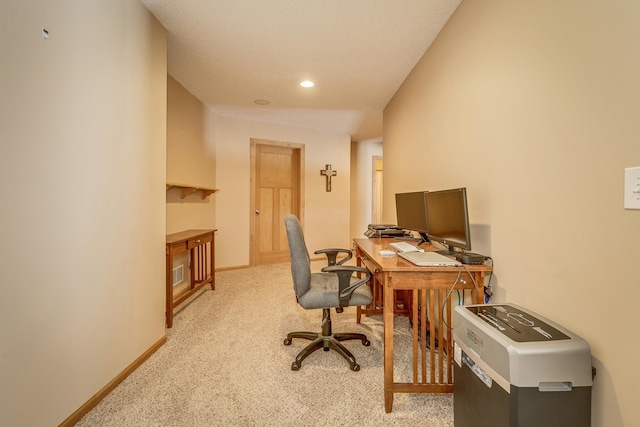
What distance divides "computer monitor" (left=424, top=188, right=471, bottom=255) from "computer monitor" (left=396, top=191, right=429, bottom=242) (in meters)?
0.16

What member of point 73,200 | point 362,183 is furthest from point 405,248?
point 362,183

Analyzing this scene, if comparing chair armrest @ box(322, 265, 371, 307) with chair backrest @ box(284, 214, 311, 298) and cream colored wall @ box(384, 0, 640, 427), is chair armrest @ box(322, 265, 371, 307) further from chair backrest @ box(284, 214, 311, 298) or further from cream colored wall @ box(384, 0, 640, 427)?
cream colored wall @ box(384, 0, 640, 427)

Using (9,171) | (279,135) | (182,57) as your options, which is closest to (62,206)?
(9,171)

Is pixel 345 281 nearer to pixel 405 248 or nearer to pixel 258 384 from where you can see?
pixel 405 248

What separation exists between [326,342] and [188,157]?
284cm

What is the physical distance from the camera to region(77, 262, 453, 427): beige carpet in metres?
1.49

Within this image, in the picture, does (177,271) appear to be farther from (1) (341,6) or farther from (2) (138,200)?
(1) (341,6)

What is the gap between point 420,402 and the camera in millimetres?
1619

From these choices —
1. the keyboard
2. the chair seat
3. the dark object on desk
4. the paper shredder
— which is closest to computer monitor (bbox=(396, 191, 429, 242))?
the keyboard

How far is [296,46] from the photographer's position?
8.21 ft

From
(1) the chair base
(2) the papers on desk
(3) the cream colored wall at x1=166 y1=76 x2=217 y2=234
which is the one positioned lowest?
(1) the chair base

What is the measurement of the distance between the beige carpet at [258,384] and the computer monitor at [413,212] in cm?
91

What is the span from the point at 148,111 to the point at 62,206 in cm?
98

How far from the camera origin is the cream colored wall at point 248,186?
455cm
